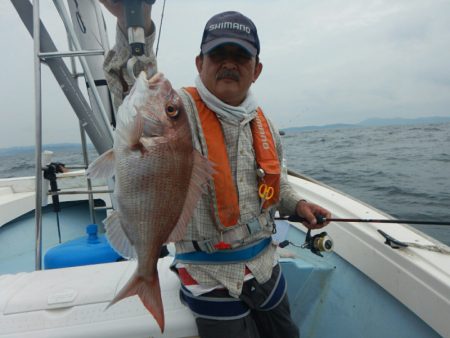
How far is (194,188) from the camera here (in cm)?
152

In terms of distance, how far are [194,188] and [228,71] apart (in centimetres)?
79

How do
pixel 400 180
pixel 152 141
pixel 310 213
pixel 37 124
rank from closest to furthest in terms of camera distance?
1. pixel 152 141
2. pixel 310 213
3. pixel 37 124
4. pixel 400 180

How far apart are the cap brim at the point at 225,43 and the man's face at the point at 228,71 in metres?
0.03

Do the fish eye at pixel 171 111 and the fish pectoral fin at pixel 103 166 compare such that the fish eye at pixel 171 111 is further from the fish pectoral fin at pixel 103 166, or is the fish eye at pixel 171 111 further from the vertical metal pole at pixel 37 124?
the vertical metal pole at pixel 37 124

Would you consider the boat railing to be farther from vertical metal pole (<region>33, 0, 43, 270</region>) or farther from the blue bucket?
the blue bucket

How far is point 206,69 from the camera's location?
1998 millimetres

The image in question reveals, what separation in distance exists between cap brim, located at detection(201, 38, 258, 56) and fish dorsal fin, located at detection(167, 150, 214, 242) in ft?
2.23

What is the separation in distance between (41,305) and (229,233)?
1167mm

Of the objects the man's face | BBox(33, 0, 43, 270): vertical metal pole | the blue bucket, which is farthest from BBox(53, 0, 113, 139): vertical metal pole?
the man's face

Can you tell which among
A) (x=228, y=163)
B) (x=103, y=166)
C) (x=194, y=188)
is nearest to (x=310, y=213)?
(x=228, y=163)

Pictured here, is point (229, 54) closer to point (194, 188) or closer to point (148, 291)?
point (194, 188)

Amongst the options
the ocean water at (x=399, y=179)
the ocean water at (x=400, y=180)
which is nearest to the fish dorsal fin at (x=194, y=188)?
the ocean water at (x=399, y=179)

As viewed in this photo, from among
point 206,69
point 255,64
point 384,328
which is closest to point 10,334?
point 206,69

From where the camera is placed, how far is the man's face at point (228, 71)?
1911 mm
